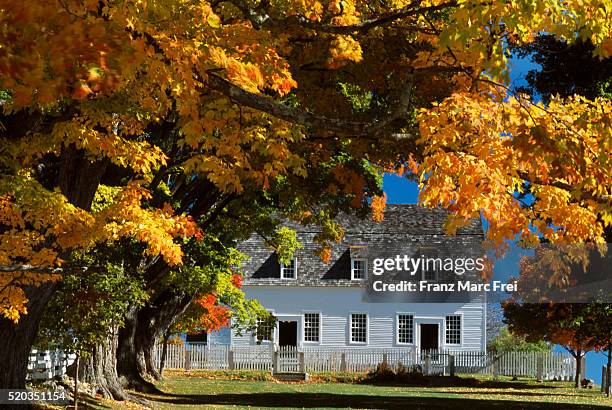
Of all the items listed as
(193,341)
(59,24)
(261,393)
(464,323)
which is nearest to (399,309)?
(464,323)

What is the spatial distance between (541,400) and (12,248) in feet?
72.9

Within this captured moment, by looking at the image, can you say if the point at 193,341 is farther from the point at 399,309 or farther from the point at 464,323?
the point at 464,323

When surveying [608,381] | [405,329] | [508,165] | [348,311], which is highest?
[508,165]

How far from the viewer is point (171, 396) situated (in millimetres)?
29750

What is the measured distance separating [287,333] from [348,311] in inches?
163

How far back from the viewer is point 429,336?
56344mm

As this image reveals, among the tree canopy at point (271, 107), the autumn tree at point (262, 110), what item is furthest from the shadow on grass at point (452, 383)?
the tree canopy at point (271, 107)

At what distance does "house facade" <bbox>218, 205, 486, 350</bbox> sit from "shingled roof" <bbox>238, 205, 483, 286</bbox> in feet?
0.20

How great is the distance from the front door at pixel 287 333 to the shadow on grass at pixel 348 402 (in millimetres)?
24136

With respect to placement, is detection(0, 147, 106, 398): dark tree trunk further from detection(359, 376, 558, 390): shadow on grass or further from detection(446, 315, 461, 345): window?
detection(446, 315, 461, 345): window

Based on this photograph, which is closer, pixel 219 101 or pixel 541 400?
pixel 219 101

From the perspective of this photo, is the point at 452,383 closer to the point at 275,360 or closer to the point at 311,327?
the point at 275,360

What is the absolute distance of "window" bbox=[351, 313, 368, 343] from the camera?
56.1 metres

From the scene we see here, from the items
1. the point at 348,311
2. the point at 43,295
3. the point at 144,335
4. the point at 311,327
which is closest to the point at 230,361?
the point at 311,327
